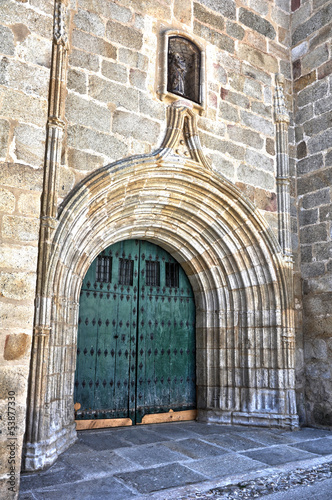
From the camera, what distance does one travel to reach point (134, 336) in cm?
488

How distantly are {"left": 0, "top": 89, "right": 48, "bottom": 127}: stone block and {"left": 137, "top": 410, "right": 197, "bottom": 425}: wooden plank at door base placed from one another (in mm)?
3277

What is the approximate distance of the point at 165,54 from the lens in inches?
182

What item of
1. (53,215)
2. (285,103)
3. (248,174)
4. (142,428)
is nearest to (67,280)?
(53,215)

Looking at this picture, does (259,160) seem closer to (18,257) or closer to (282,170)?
(282,170)

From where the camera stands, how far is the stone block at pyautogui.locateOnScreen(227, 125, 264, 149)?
5.07m

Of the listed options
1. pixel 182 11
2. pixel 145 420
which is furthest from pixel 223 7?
pixel 145 420

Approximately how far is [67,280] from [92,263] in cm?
91

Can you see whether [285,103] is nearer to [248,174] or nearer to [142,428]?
[248,174]

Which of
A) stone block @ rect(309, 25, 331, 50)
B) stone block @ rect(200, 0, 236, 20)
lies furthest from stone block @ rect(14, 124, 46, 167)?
stone block @ rect(309, 25, 331, 50)

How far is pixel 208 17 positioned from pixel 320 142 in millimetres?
1950

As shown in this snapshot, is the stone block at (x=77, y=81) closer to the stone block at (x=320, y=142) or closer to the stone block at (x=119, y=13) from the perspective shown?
the stone block at (x=119, y=13)

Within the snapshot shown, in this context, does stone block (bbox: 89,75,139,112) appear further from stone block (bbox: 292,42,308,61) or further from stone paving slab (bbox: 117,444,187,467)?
stone paving slab (bbox: 117,444,187,467)

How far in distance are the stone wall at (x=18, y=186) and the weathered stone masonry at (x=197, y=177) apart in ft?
0.04

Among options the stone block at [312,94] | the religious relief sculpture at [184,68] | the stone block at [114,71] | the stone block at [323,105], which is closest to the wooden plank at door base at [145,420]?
the stone block at [114,71]
